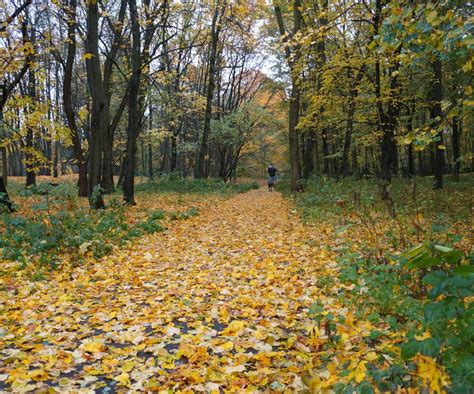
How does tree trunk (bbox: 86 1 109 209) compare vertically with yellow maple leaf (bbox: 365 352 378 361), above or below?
above

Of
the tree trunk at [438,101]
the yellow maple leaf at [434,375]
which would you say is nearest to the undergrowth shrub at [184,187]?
the tree trunk at [438,101]

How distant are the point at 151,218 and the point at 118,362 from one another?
25.8 ft

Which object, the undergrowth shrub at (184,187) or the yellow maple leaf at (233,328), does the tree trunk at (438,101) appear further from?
the undergrowth shrub at (184,187)

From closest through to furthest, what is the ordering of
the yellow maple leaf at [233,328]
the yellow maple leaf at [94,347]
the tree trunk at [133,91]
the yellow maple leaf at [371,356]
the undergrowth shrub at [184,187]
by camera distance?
the yellow maple leaf at [371,356], the yellow maple leaf at [94,347], the yellow maple leaf at [233,328], the tree trunk at [133,91], the undergrowth shrub at [184,187]

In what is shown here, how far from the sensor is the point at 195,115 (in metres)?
29.9

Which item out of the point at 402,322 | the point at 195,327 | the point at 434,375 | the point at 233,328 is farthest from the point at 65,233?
the point at 434,375

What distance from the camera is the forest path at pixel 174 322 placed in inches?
125

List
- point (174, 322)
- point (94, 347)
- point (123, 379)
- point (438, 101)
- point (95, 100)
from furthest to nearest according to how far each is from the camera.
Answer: point (438, 101)
point (95, 100)
point (174, 322)
point (94, 347)
point (123, 379)

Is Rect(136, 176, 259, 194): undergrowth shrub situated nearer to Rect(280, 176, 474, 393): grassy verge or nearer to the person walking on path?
the person walking on path

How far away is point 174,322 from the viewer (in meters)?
4.40

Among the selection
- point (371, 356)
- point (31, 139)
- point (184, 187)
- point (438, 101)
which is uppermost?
point (438, 101)

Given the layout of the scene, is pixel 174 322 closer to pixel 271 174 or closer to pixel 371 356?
pixel 371 356

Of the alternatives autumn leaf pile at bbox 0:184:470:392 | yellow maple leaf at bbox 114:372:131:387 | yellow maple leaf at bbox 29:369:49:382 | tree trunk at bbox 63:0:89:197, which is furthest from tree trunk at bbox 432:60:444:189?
tree trunk at bbox 63:0:89:197

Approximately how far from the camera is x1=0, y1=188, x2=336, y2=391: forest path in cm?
318
